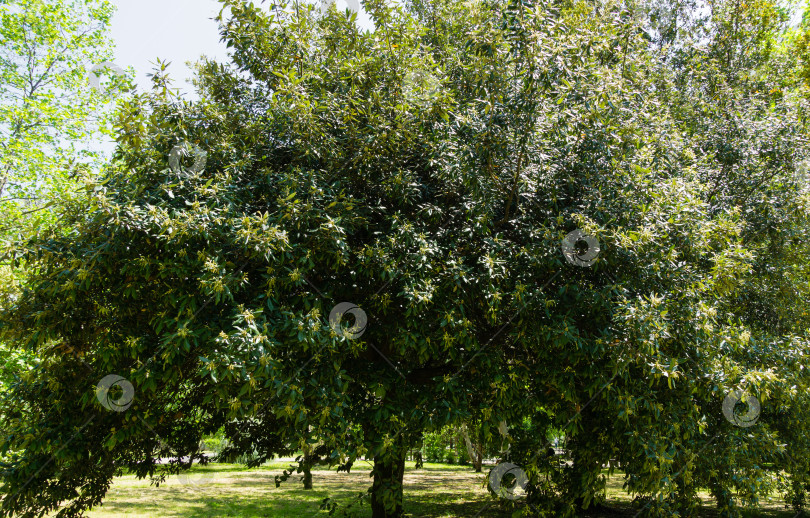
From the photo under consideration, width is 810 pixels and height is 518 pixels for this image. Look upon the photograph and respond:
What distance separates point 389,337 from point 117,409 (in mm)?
2988

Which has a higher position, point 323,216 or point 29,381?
point 323,216

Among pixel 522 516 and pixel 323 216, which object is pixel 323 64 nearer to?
pixel 323 216

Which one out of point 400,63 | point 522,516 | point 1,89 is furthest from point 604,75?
point 1,89

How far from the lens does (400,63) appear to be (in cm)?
650
